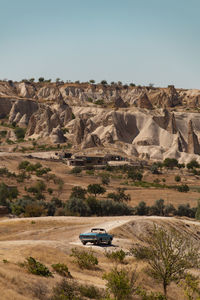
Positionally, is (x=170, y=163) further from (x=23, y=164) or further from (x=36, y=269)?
(x=36, y=269)

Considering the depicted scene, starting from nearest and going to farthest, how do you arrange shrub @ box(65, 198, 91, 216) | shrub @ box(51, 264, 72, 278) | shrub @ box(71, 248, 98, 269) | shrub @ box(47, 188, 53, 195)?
shrub @ box(51, 264, 72, 278), shrub @ box(71, 248, 98, 269), shrub @ box(65, 198, 91, 216), shrub @ box(47, 188, 53, 195)

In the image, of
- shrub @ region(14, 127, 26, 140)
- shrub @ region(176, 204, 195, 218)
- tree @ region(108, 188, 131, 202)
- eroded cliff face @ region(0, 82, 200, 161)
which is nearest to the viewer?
shrub @ region(176, 204, 195, 218)

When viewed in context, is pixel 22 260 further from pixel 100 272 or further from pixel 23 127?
pixel 23 127

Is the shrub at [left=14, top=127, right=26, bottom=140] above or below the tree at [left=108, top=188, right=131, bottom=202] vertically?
above

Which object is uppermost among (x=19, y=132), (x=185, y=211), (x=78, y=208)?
(x=19, y=132)

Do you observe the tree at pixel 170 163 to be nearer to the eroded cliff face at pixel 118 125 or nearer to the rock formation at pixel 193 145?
the eroded cliff face at pixel 118 125

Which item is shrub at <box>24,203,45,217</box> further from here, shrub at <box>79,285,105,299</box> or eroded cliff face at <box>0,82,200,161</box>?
eroded cliff face at <box>0,82,200,161</box>

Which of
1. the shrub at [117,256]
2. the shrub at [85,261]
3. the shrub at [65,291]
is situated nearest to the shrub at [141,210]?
the shrub at [117,256]

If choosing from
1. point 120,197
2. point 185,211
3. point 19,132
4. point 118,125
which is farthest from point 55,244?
point 19,132

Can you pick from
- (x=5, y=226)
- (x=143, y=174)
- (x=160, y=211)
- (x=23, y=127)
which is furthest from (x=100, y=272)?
(x=23, y=127)

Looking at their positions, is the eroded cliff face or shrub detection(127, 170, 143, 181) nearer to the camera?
shrub detection(127, 170, 143, 181)

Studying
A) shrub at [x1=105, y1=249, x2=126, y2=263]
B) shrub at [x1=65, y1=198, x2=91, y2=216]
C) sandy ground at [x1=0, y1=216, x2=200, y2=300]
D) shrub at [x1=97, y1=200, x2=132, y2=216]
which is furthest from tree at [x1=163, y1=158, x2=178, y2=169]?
shrub at [x1=105, y1=249, x2=126, y2=263]

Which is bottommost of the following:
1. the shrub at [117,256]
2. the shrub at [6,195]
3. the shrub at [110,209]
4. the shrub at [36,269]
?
the shrub at [110,209]

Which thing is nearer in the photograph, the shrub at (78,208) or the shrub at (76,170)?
the shrub at (78,208)
